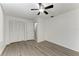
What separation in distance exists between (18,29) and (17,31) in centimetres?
5

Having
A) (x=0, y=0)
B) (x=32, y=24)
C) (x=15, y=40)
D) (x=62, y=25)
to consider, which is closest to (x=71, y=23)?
(x=62, y=25)

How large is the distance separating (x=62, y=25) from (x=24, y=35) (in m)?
2.46

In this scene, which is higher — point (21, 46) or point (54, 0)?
point (54, 0)

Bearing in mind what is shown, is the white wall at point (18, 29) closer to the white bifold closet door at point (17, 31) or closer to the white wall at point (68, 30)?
the white bifold closet door at point (17, 31)

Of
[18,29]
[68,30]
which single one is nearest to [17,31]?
[18,29]

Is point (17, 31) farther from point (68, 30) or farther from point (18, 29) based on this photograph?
point (68, 30)

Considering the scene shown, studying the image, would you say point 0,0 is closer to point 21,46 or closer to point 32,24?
point 32,24

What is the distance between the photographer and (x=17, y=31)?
178 centimetres

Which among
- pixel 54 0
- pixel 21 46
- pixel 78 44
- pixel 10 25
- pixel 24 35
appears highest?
pixel 54 0

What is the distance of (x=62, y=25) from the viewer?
388 centimetres

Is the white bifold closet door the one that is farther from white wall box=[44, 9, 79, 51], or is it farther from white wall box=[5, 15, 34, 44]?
white wall box=[44, 9, 79, 51]

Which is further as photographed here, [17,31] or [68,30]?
[68,30]

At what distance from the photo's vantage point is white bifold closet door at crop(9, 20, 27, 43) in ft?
5.73

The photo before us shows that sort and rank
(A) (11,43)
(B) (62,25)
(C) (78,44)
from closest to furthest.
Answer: (A) (11,43) < (C) (78,44) < (B) (62,25)
